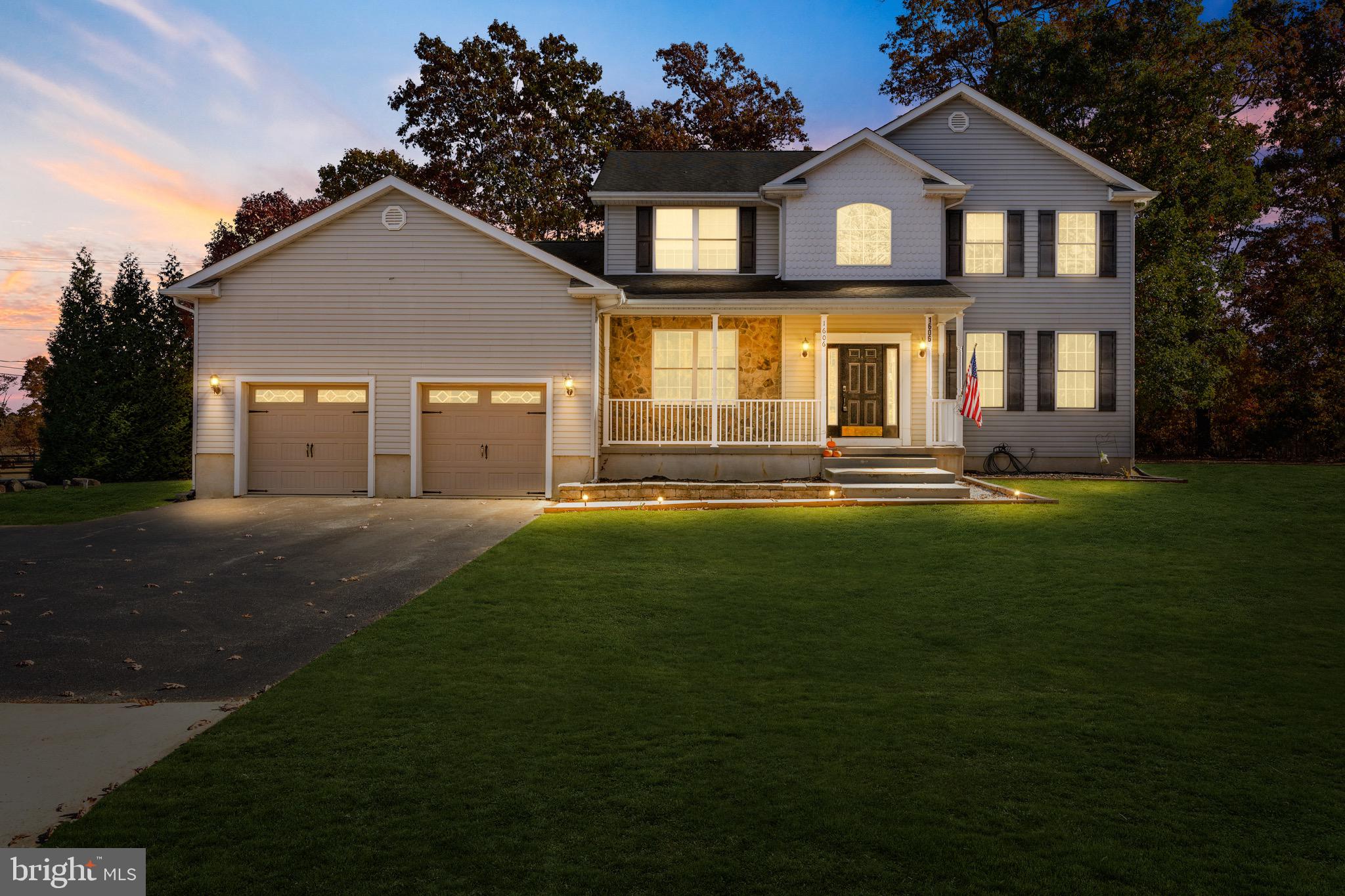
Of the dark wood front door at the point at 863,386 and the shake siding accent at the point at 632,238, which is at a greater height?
the shake siding accent at the point at 632,238

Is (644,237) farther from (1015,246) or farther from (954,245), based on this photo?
(1015,246)

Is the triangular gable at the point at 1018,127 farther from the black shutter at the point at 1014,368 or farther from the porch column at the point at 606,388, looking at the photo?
the porch column at the point at 606,388

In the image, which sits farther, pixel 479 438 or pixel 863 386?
pixel 863 386

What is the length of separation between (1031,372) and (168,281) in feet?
76.5

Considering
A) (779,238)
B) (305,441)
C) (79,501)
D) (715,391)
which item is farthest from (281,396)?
(779,238)

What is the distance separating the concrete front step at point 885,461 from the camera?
1605cm

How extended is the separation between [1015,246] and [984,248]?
2.31 ft

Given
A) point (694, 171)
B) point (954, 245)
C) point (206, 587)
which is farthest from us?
point (694, 171)

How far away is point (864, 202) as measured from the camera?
A: 18.3 meters

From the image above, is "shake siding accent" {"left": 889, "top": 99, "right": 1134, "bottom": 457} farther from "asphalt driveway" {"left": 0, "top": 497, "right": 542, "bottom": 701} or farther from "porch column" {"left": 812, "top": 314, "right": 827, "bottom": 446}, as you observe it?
"asphalt driveway" {"left": 0, "top": 497, "right": 542, "bottom": 701}

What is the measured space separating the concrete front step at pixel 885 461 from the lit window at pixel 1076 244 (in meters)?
6.86

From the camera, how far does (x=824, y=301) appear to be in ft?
54.0

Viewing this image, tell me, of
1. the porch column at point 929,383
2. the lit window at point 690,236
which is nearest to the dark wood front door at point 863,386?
the porch column at point 929,383

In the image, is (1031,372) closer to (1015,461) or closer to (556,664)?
(1015,461)
